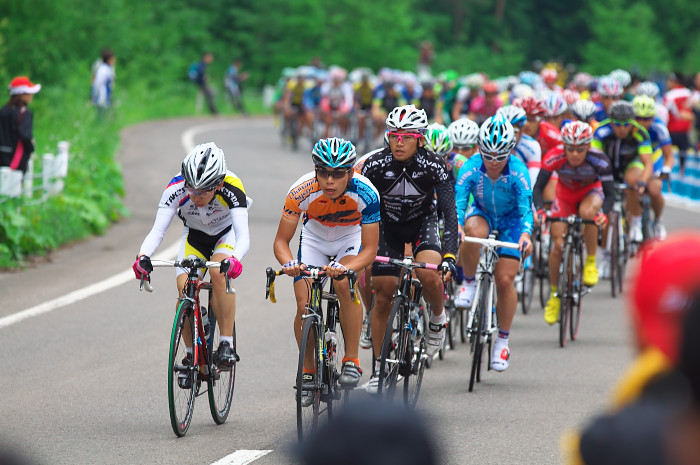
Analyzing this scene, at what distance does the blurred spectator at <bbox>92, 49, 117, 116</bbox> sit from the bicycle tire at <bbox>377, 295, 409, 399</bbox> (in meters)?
22.4

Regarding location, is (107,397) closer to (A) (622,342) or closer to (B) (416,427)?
(A) (622,342)

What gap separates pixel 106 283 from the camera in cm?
1275

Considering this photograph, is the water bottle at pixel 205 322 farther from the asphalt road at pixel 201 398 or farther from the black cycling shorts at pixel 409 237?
the black cycling shorts at pixel 409 237

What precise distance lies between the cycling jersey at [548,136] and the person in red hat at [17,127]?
6253mm

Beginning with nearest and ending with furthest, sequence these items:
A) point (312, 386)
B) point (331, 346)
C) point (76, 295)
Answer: point (312, 386) → point (331, 346) → point (76, 295)

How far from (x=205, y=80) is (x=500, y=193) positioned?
114 feet

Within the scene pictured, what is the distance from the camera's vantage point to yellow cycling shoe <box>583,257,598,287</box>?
37.9 feet

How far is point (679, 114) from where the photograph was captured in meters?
24.3

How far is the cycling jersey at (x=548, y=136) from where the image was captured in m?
13.4

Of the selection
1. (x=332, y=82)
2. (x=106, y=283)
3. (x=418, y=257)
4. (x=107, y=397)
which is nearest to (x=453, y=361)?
(x=418, y=257)

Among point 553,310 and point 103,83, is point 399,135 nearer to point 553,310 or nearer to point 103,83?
point 553,310

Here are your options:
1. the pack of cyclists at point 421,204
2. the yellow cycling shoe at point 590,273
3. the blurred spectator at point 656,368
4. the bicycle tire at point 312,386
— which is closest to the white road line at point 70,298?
the pack of cyclists at point 421,204

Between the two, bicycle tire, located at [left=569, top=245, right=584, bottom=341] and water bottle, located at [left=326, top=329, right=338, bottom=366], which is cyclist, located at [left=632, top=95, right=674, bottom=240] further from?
water bottle, located at [left=326, top=329, right=338, bottom=366]

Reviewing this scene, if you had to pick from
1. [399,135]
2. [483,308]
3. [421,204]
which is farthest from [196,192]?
[483,308]
